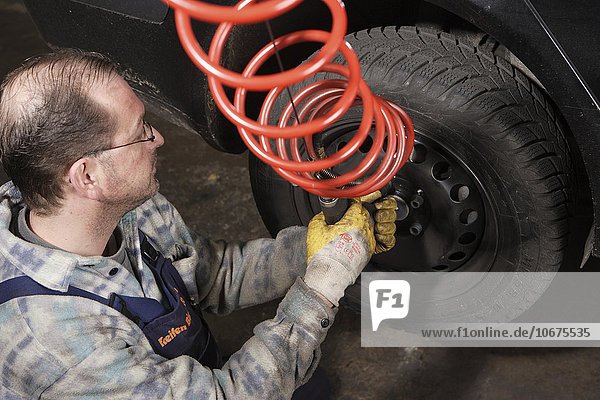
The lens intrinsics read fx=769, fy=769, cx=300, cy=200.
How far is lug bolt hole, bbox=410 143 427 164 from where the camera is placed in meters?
2.02

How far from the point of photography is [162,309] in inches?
69.5

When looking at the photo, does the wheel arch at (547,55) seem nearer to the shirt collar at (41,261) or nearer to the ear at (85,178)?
the ear at (85,178)

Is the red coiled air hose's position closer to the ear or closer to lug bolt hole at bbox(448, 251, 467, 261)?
the ear

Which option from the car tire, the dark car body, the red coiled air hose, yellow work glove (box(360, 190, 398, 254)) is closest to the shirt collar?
the red coiled air hose

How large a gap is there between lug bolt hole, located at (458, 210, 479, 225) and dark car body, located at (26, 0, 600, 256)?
1.00 feet

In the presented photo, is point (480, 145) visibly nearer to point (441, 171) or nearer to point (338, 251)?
point (441, 171)

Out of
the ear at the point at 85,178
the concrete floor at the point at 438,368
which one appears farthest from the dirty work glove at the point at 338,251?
the concrete floor at the point at 438,368

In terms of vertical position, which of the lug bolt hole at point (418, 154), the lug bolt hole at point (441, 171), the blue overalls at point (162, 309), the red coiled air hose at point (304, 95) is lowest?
the blue overalls at point (162, 309)

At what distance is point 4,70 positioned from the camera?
12.8 ft

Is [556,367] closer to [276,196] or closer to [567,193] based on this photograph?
[567,193]

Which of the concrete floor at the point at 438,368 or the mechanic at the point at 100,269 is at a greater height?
the mechanic at the point at 100,269

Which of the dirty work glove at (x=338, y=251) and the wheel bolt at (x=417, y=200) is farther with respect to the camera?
the wheel bolt at (x=417, y=200)

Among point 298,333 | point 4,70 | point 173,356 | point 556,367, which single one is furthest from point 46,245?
point 4,70

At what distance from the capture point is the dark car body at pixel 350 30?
5.13 ft
